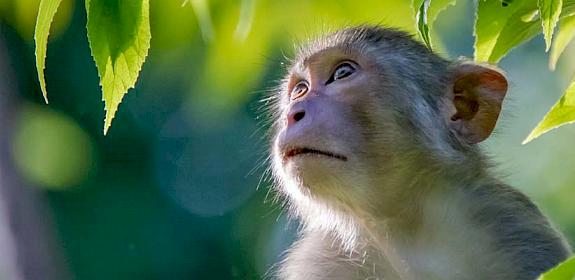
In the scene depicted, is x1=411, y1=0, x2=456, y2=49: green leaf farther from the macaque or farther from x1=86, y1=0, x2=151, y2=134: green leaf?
the macaque

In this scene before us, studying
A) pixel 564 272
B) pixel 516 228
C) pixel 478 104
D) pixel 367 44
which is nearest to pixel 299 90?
pixel 367 44

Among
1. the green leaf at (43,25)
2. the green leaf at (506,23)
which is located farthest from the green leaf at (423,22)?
the green leaf at (43,25)

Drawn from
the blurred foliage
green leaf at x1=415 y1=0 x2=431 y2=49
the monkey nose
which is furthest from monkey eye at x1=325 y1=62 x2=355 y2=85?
the blurred foliage

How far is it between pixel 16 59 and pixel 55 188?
36.1 inches

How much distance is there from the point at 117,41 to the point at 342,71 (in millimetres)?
1413

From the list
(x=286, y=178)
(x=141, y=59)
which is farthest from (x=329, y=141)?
(x=141, y=59)

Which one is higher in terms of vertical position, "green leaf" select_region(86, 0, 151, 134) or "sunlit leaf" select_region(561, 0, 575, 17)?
"green leaf" select_region(86, 0, 151, 134)

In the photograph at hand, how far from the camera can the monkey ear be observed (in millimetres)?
3520

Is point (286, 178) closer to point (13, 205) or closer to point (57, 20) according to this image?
point (13, 205)

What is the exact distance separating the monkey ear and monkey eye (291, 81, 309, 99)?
0.42 m

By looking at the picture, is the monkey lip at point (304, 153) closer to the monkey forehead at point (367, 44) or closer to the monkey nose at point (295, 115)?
the monkey nose at point (295, 115)

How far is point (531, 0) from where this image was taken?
2496 millimetres

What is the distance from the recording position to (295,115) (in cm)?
330

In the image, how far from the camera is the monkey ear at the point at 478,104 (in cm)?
352
